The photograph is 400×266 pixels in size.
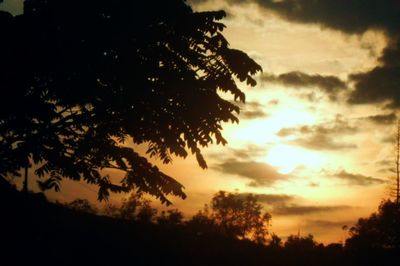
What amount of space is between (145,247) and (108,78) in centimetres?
807

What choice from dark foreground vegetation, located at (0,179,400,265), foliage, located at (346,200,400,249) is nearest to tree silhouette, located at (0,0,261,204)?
dark foreground vegetation, located at (0,179,400,265)

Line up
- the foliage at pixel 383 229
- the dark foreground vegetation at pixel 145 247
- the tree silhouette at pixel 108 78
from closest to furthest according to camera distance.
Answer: the tree silhouette at pixel 108 78 → the dark foreground vegetation at pixel 145 247 → the foliage at pixel 383 229

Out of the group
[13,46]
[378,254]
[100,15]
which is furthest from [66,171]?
[378,254]

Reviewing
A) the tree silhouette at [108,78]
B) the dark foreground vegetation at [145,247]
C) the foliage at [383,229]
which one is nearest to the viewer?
the tree silhouette at [108,78]

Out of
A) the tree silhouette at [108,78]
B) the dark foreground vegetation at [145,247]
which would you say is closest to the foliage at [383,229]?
the dark foreground vegetation at [145,247]

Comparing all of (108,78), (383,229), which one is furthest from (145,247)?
(383,229)

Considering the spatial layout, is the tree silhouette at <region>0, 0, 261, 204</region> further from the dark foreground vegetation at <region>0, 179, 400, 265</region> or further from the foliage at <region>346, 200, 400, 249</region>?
the foliage at <region>346, 200, 400, 249</region>

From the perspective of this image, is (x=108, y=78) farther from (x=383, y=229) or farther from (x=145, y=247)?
(x=383, y=229)

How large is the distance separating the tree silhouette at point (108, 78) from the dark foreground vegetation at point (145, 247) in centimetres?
281

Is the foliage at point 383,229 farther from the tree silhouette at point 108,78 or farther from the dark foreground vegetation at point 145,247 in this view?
the tree silhouette at point 108,78

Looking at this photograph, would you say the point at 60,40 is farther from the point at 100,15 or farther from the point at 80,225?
the point at 80,225

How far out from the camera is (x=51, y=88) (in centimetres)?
740

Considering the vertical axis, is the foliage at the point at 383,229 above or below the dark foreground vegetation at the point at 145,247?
above

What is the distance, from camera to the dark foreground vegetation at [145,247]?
39.6 feet
